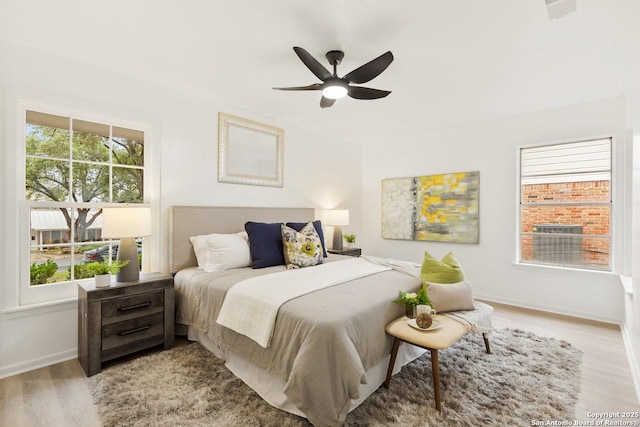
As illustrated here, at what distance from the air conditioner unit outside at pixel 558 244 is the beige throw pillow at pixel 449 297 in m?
2.19

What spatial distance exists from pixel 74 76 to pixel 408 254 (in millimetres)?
4642

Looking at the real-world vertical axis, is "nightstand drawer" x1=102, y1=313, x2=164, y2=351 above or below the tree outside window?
below

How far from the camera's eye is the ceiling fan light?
7.79 feet

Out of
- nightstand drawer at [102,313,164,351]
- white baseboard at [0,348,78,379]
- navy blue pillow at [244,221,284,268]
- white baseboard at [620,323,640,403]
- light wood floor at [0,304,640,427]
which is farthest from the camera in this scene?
navy blue pillow at [244,221,284,268]

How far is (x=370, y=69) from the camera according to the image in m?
2.19

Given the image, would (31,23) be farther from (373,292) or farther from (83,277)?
(373,292)

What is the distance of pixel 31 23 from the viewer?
2.07 meters

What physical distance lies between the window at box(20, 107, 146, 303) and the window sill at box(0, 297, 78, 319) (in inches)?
3.4

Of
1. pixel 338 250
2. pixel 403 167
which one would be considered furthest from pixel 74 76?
pixel 403 167

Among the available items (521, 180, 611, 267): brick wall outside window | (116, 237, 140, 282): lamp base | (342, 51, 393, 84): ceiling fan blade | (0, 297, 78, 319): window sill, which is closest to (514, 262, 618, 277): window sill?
(521, 180, 611, 267): brick wall outside window

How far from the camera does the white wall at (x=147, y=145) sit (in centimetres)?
225

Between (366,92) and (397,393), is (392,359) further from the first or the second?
(366,92)

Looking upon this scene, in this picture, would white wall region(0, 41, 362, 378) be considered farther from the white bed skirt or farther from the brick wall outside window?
the brick wall outside window

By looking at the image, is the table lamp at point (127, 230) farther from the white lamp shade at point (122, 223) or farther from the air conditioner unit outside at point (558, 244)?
the air conditioner unit outside at point (558, 244)
